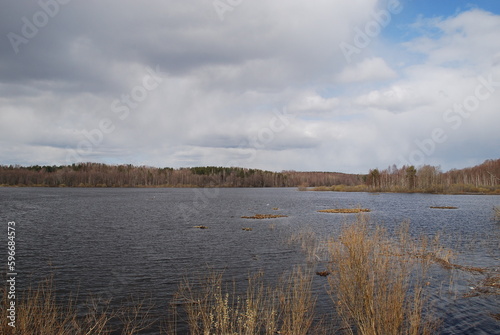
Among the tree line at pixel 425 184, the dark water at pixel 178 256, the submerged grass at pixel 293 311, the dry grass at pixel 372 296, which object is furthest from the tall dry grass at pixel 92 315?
the tree line at pixel 425 184

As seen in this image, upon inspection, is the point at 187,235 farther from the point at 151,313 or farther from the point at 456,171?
the point at 456,171

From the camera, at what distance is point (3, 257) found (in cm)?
2142

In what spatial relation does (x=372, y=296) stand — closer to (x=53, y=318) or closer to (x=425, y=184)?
(x=53, y=318)

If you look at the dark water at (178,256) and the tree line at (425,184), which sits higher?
the tree line at (425,184)

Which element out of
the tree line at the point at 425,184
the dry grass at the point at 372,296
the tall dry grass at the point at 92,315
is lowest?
the tall dry grass at the point at 92,315

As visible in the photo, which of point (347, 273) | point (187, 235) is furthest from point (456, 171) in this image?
point (347, 273)

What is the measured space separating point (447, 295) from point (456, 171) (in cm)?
19436

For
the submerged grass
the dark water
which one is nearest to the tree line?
the dark water

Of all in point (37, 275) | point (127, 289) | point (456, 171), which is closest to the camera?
point (127, 289)

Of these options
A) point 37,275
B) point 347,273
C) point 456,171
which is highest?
point 456,171

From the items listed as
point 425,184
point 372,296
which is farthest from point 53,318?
point 425,184

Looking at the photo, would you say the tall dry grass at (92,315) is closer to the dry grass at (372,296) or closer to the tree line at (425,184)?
the dry grass at (372,296)

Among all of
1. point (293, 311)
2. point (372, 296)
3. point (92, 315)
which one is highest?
point (372, 296)

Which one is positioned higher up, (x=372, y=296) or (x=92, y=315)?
(x=372, y=296)
